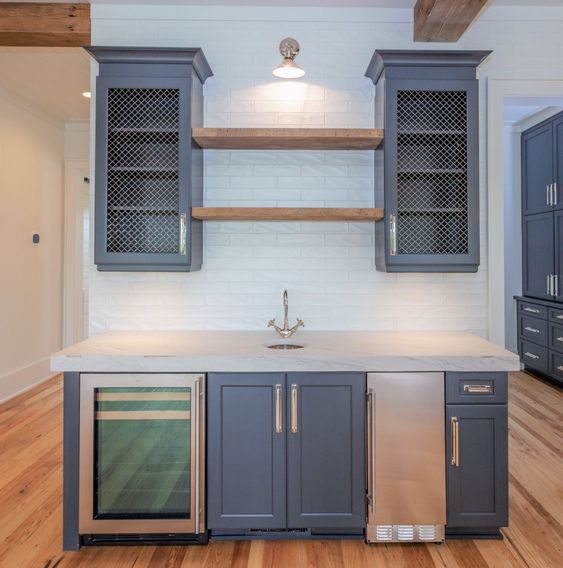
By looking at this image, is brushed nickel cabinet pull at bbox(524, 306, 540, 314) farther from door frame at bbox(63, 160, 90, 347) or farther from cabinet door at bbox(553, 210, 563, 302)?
door frame at bbox(63, 160, 90, 347)

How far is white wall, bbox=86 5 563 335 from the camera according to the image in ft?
9.06

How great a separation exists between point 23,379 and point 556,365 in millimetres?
5282

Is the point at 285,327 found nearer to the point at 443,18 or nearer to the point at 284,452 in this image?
the point at 284,452

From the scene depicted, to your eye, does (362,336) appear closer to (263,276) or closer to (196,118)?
(263,276)

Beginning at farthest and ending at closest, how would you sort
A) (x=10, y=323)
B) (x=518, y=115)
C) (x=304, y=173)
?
(x=518, y=115), (x=10, y=323), (x=304, y=173)

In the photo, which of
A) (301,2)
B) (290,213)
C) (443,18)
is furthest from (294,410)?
(301,2)

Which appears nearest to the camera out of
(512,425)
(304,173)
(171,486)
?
(171,486)

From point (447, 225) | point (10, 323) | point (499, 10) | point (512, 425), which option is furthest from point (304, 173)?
point (10, 323)

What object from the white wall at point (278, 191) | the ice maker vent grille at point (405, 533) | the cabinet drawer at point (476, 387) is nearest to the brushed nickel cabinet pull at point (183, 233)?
the white wall at point (278, 191)

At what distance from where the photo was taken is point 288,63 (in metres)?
2.46

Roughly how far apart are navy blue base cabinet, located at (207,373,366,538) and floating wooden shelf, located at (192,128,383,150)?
48.3 inches

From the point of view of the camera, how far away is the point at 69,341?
5461 millimetres

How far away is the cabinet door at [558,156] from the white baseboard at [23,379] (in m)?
5.52

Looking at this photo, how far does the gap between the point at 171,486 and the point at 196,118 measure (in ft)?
6.10
